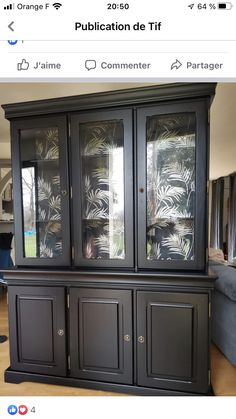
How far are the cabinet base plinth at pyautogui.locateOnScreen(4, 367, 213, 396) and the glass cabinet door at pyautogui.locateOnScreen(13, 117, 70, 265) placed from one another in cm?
79

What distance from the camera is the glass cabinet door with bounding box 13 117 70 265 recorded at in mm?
1672

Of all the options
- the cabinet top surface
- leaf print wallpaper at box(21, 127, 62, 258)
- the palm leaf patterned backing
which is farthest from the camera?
leaf print wallpaper at box(21, 127, 62, 258)

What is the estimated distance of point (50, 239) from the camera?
5.73 ft

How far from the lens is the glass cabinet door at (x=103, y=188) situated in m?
1.52

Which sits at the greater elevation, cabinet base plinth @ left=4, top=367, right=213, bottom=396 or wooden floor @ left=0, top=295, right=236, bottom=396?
cabinet base plinth @ left=4, top=367, right=213, bottom=396

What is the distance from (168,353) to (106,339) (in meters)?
0.40

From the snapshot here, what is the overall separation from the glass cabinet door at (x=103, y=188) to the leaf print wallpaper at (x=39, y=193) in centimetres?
20

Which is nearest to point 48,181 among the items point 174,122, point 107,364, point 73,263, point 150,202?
point 73,263

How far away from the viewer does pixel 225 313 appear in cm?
195

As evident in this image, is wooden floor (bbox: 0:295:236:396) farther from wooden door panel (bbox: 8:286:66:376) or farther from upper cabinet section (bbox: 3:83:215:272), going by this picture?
upper cabinet section (bbox: 3:83:215:272)
